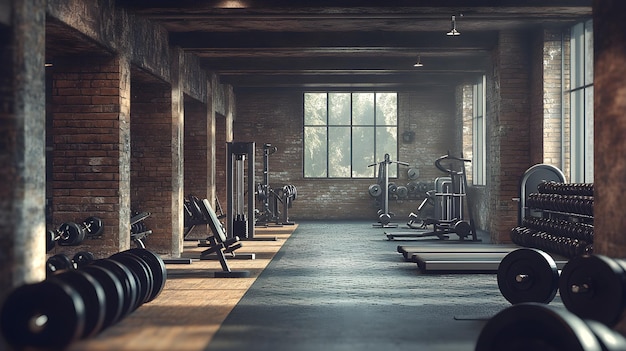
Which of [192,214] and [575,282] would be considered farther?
[192,214]

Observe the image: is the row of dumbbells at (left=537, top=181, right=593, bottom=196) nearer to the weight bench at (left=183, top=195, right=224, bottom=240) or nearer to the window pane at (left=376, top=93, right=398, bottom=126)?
the weight bench at (left=183, top=195, right=224, bottom=240)

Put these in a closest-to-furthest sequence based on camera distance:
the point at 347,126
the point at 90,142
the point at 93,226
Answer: the point at 93,226, the point at 90,142, the point at 347,126

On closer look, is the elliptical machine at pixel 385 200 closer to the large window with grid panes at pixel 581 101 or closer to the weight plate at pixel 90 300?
the large window with grid panes at pixel 581 101

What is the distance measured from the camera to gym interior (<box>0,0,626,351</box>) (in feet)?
15.7

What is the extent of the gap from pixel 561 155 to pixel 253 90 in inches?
345

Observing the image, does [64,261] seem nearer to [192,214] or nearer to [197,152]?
[192,214]

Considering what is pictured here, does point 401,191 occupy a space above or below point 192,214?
above

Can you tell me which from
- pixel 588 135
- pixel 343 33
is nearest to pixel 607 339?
pixel 588 135

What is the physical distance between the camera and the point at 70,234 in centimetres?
723

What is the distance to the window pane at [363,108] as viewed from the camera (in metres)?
19.8

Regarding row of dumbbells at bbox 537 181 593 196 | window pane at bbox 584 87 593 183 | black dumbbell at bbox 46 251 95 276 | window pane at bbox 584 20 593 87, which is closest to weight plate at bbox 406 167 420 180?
row of dumbbells at bbox 537 181 593 196

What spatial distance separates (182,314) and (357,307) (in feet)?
4.29

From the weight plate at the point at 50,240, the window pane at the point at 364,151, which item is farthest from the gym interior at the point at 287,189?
the window pane at the point at 364,151

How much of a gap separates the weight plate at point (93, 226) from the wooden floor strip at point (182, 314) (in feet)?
2.75
